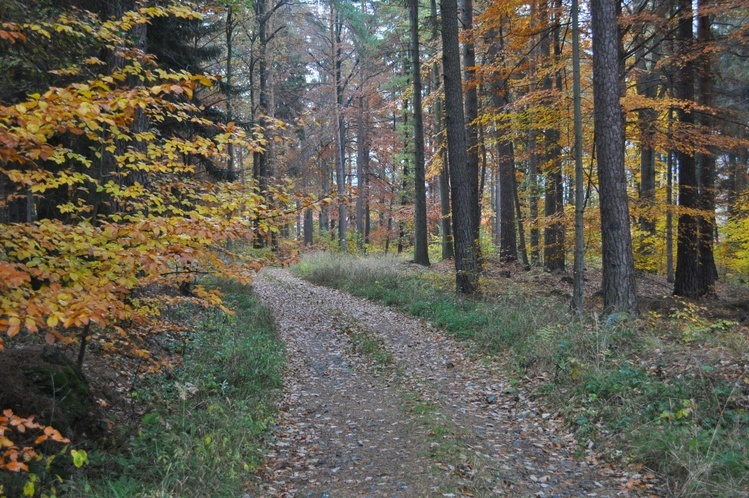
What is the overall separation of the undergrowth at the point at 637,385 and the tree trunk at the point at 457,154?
1862 mm

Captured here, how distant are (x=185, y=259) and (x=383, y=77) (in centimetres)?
2863

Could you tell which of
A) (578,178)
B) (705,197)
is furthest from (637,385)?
(705,197)

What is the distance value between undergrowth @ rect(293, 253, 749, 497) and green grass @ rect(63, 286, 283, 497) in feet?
13.2

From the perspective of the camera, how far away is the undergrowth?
4.44 m

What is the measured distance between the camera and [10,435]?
13.2ft

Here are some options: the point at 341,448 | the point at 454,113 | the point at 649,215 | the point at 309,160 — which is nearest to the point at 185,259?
the point at 341,448

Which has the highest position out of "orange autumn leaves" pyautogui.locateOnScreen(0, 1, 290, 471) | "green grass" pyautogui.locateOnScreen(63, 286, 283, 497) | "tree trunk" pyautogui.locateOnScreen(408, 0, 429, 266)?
"tree trunk" pyautogui.locateOnScreen(408, 0, 429, 266)

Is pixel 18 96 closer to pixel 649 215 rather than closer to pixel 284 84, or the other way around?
pixel 649 215

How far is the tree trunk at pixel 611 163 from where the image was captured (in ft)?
28.0

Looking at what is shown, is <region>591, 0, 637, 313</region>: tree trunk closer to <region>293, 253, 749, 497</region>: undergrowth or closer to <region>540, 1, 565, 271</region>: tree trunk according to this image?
<region>293, 253, 749, 497</region>: undergrowth

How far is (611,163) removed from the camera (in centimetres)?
868

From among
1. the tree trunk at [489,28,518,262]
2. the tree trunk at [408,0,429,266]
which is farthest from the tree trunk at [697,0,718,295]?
the tree trunk at [408,0,429,266]

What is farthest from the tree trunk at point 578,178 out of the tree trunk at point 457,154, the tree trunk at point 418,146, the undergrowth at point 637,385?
the tree trunk at point 418,146

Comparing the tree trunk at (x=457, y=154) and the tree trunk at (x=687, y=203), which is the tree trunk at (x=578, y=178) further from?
the tree trunk at (x=687, y=203)
